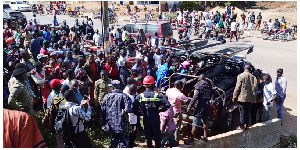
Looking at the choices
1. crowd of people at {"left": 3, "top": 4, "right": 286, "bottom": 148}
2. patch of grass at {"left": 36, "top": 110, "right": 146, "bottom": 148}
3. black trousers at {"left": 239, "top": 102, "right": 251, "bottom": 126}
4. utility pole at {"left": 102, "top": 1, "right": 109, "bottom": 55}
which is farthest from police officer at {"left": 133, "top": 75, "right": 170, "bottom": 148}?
utility pole at {"left": 102, "top": 1, "right": 109, "bottom": 55}

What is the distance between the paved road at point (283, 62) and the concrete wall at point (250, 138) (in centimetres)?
68

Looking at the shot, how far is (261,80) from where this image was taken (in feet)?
25.1

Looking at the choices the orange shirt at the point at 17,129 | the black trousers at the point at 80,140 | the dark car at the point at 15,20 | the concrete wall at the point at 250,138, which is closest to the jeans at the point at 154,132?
the concrete wall at the point at 250,138

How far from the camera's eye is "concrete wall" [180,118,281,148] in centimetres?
625

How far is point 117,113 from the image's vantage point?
5.31 metres

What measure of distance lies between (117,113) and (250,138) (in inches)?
124

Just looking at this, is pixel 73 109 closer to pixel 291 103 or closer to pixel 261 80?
pixel 261 80

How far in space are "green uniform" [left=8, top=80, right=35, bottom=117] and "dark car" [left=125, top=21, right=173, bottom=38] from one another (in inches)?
440

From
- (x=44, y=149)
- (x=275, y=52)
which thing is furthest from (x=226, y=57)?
(x=275, y=52)

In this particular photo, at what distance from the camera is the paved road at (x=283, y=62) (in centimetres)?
869

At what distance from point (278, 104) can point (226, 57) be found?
1.83 meters

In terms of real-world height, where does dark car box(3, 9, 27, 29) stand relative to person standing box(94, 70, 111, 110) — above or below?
above

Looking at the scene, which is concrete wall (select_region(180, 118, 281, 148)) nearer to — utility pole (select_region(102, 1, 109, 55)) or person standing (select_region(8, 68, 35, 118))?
person standing (select_region(8, 68, 35, 118))

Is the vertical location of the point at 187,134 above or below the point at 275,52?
below
